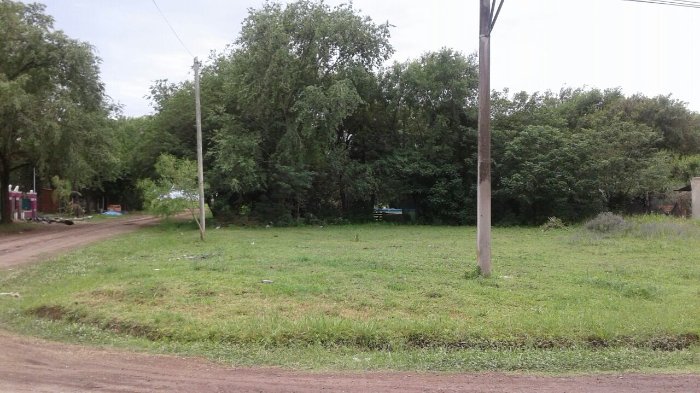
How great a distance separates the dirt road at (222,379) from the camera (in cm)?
570

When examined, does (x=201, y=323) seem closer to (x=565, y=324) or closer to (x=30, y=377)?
(x=30, y=377)

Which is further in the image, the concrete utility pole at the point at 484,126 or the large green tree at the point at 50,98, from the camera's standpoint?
the large green tree at the point at 50,98

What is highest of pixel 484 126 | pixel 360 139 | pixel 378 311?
pixel 360 139

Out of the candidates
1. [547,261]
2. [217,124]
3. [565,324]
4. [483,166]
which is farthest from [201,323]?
[217,124]

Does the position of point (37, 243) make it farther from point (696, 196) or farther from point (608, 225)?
point (696, 196)

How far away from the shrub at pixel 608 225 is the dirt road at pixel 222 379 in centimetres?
2169

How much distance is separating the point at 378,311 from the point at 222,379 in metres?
3.66

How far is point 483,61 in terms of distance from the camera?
39.6 feet

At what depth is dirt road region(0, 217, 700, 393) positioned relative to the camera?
18.7ft

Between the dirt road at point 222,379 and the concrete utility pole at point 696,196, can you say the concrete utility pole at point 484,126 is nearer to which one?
the dirt road at point 222,379

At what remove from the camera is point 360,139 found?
3969 cm

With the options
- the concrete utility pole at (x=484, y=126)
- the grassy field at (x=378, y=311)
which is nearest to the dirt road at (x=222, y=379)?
the grassy field at (x=378, y=311)

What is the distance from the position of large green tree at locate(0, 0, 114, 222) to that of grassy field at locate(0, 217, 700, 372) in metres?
14.8

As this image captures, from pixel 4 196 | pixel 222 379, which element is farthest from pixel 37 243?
pixel 222 379
